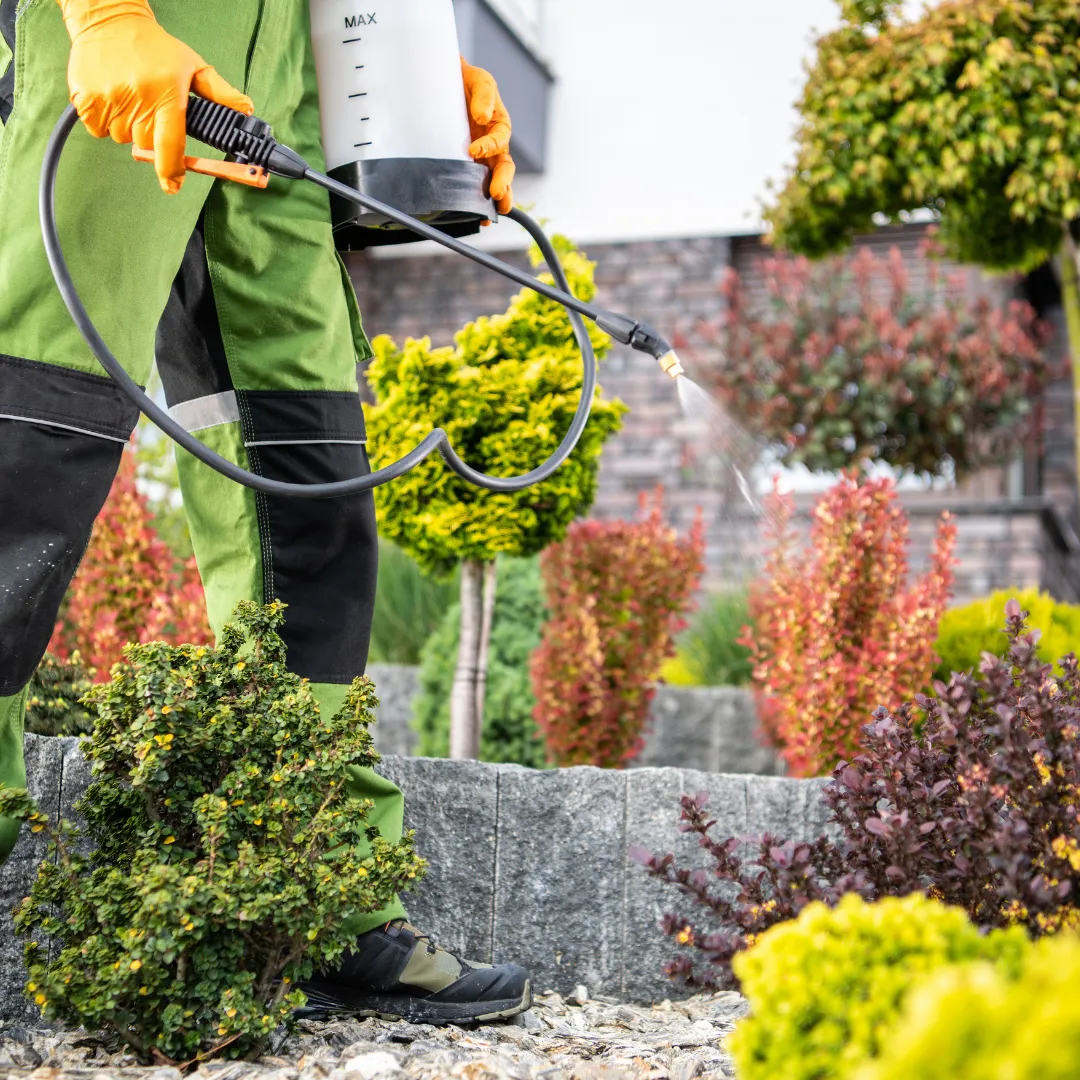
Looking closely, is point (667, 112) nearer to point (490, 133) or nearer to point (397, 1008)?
point (490, 133)

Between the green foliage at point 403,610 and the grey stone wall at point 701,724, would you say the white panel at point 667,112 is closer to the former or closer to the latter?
the green foliage at point 403,610

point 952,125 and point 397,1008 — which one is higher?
point 952,125

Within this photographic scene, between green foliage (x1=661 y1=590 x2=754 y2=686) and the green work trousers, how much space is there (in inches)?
118

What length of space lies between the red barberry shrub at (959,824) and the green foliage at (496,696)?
2.44 metres

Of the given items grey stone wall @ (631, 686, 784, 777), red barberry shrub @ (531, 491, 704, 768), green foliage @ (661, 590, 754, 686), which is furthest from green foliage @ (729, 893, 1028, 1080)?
green foliage @ (661, 590, 754, 686)

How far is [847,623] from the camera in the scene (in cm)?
291

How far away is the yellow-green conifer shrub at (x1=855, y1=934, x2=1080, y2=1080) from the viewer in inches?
23.7

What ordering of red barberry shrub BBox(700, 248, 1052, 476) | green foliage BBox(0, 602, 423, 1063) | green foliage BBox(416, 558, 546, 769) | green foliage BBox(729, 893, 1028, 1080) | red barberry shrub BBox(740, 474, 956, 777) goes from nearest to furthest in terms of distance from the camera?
green foliage BBox(729, 893, 1028, 1080) → green foliage BBox(0, 602, 423, 1063) → red barberry shrub BBox(740, 474, 956, 777) → green foliage BBox(416, 558, 546, 769) → red barberry shrub BBox(700, 248, 1052, 476)

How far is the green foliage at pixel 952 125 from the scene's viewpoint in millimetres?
4059

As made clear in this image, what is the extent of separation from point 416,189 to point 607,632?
6.55ft

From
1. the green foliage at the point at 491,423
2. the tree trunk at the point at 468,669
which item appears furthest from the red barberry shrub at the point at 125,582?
the tree trunk at the point at 468,669

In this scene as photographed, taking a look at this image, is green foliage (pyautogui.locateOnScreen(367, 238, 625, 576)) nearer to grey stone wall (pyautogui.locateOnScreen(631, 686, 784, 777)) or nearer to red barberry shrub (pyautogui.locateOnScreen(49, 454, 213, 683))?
red barberry shrub (pyautogui.locateOnScreen(49, 454, 213, 683))

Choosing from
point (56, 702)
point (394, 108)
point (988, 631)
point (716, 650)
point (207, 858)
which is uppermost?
point (394, 108)

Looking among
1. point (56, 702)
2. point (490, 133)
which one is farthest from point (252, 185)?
point (56, 702)
